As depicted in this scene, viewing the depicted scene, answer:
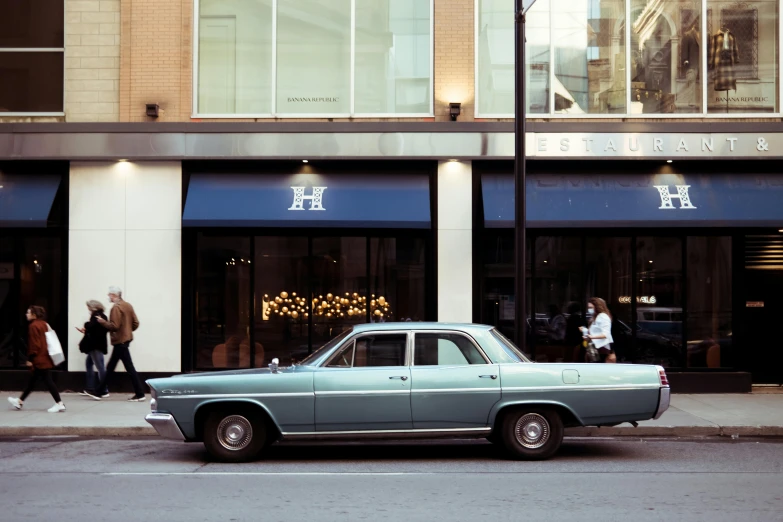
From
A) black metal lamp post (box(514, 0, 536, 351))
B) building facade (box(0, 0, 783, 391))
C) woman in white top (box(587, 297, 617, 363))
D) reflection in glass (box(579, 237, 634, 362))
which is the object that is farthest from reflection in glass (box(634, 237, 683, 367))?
black metal lamp post (box(514, 0, 536, 351))

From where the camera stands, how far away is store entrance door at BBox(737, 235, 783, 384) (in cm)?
1641

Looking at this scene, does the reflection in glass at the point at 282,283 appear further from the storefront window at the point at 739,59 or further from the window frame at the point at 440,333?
the storefront window at the point at 739,59

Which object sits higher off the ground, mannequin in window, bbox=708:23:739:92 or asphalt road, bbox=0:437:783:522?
mannequin in window, bbox=708:23:739:92

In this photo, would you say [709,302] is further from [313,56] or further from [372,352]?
[372,352]

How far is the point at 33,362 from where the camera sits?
1277 centimetres

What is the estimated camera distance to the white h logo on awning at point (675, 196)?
48.9ft

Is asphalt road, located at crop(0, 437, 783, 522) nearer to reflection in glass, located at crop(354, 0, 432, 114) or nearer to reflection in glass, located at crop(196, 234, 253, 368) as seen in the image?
reflection in glass, located at crop(196, 234, 253, 368)

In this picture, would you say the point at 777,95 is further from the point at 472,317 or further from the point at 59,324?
the point at 59,324

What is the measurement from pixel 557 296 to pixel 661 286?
1.90 metres

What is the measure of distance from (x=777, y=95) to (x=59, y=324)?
13.8 metres

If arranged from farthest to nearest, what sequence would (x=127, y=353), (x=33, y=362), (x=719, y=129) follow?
(x=719, y=129), (x=127, y=353), (x=33, y=362)

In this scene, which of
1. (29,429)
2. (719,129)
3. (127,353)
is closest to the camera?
(29,429)

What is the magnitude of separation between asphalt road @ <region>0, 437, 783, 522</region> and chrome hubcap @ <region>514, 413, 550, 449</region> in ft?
0.82

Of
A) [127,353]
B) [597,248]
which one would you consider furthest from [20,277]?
[597,248]
